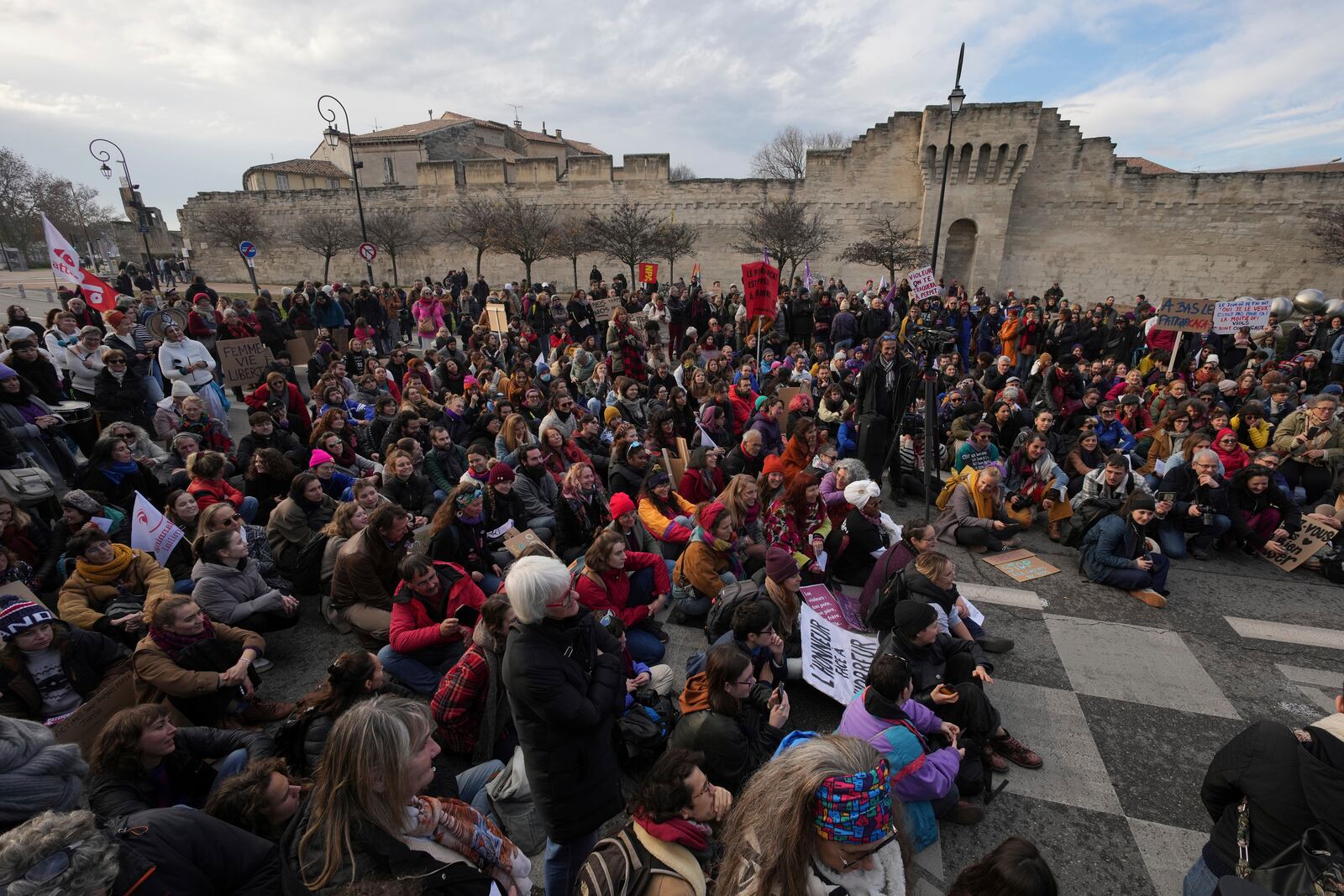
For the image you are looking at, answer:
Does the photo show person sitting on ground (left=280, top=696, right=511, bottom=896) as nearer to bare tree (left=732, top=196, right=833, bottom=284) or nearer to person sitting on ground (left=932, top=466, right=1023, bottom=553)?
person sitting on ground (left=932, top=466, right=1023, bottom=553)

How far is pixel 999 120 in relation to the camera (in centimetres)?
2516

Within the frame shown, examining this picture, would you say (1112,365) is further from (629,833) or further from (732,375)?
(629,833)

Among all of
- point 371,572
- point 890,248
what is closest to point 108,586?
point 371,572

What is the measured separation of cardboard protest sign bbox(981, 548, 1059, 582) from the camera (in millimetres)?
5992

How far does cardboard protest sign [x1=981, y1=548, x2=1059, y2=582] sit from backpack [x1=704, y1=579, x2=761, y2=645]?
3344 mm

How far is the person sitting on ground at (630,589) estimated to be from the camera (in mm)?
4191

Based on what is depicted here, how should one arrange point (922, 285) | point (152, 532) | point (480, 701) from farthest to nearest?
point (922, 285) → point (152, 532) → point (480, 701)

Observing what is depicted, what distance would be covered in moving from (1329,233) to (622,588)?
105ft

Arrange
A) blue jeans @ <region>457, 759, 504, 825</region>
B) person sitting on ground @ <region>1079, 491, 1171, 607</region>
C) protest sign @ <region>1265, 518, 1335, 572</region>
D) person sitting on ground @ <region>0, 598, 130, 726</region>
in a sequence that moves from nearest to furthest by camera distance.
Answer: blue jeans @ <region>457, 759, 504, 825</region> → person sitting on ground @ <region>0, 598, 130, 726</region> → person sitting on ground @ <region>1079, 491, 1171, 607</region> → protest sign @ <region>1265, 518, 1335, 572</region>

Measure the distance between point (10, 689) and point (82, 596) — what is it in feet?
3.08

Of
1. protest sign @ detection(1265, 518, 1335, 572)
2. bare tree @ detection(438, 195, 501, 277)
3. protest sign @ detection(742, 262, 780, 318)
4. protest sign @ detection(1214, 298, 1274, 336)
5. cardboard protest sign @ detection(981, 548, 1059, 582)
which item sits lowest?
cardboard protest sign @ detection(981, 548, 1059, 582)

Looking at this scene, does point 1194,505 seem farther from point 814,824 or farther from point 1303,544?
point 814,824

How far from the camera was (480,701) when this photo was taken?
3.43 metres

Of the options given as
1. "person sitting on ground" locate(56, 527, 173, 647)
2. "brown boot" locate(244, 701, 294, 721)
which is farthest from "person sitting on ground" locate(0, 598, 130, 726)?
"brown boot" locate(244, 701, 294, 721)
